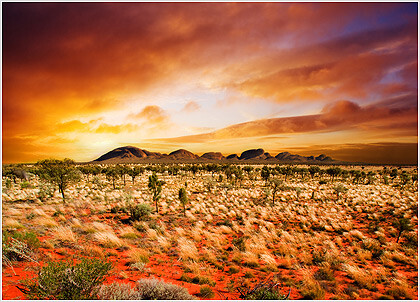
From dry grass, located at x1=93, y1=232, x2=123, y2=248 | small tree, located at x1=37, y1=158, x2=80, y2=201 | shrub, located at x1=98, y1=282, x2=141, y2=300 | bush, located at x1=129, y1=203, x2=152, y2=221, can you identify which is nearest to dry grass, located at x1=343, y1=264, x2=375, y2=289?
shrub, located at x1=98, y1=282, x2=141, y2=300

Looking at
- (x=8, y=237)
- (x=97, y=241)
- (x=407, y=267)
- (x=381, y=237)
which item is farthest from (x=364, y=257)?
(x=8, y=237)

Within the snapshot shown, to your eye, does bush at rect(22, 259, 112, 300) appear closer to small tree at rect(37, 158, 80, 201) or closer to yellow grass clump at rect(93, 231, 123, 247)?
yellow grass clump at rect(93, 231, 123, 247)

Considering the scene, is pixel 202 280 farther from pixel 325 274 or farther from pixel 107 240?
pixel 107 240

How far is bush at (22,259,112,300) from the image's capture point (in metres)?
5.72

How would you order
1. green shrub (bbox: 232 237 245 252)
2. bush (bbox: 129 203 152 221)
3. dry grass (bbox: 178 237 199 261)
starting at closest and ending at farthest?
dry grass (bbox: 178 237 199 261) → green shrub (bbox: 232 237 245 252) → bush (bbox: 129 203 152 221)

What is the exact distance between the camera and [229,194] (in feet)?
114

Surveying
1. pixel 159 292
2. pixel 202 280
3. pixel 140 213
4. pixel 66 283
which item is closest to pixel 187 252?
pixel 202 280

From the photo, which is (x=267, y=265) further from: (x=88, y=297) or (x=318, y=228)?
(x=318, y=228)

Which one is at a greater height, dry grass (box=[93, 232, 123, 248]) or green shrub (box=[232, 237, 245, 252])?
dry grass (box=[93, 232, 123, 248])

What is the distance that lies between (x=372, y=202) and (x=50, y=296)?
37.5m

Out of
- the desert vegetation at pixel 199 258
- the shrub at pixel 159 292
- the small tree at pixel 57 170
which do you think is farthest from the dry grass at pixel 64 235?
the small tree at pixel 57 170

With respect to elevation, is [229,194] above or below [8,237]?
below

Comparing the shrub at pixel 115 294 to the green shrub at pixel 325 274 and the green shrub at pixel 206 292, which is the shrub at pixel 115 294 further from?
the green shrub at pixel 325 274

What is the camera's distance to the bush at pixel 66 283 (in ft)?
18.8
